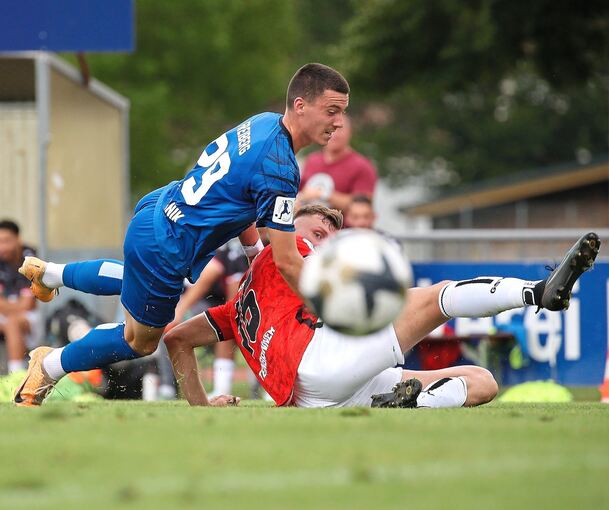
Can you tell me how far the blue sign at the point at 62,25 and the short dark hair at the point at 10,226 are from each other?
2258 millimetres

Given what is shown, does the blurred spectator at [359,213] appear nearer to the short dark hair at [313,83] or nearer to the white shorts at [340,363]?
the short dark hair at [313,83]

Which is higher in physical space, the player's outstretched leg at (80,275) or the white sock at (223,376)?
the player's outstretched leg at (80,275)

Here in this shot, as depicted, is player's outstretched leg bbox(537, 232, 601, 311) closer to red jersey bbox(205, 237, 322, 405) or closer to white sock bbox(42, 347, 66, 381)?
red jersey bbox(205, 237, 322, 405)

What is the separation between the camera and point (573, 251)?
6648 mm

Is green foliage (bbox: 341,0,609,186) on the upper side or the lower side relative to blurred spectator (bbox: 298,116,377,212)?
upper

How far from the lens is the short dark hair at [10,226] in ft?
41.9

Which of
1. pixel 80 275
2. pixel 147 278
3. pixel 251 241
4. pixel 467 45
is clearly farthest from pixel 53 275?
pixel 467 45

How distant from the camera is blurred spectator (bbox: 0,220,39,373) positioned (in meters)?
12.8

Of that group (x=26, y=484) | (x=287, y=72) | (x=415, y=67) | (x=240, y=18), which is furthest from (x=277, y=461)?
(x=287, y=72)

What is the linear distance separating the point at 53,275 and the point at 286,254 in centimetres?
173

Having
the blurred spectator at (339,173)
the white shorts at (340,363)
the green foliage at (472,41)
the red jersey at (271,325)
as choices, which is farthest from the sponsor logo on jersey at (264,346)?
the green foliage at (472,41)

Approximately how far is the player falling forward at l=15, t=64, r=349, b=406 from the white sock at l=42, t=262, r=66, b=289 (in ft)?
1.40

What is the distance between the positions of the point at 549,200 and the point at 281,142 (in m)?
33.6

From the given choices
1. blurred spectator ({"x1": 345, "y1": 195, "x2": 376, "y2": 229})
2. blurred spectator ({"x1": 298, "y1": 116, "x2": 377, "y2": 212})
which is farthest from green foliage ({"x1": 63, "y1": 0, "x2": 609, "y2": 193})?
blurred spectator ({"x1": 345, "y1": 195, "x2": 376, "y2": 229})
